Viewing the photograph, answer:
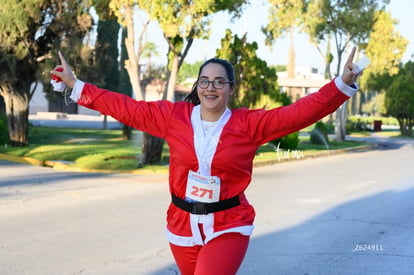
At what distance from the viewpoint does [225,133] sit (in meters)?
3.69

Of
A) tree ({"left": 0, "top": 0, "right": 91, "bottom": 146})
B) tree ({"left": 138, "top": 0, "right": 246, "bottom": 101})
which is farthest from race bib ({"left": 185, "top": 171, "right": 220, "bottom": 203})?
tree ({"left": 0, "top": 0, "right": 91, "bottom": 146})

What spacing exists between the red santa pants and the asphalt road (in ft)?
9.28

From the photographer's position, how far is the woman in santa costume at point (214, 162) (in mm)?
3621

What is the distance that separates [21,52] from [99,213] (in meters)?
11.5

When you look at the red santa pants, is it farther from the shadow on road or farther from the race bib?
the shadow on road

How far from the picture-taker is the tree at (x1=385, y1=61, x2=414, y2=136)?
4716 cm

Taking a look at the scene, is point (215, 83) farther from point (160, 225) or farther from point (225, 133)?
point (160, 225)

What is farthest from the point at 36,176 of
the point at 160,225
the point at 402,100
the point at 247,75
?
the point at 402,100

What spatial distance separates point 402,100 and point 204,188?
45.8m

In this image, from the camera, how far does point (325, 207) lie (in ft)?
36.8

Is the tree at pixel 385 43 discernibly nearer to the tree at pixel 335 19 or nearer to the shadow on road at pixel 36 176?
A: the tree at pixel 335 19

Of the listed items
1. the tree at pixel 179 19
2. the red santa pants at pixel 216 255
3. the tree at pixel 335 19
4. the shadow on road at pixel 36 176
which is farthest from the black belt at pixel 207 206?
the tree at pixel 335 19

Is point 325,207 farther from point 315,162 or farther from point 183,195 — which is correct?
point 315,162

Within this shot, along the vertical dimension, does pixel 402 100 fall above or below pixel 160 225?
above
